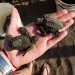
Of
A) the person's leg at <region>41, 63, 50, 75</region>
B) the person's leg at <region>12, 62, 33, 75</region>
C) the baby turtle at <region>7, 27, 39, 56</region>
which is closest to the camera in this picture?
the baby turtle at <region>7, 27, 39, 56</region>

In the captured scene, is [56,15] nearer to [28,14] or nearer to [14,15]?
[14,15]

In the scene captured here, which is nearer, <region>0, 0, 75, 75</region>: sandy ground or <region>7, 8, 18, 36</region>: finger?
<region>7, 8, 18, 36</region>: finger

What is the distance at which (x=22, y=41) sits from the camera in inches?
90.6

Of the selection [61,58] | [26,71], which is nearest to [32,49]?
[26,71]

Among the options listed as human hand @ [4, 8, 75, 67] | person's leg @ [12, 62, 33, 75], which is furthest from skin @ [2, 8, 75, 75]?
person's leg @ [12, 62, 33, 75]

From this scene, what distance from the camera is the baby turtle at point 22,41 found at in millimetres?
2246

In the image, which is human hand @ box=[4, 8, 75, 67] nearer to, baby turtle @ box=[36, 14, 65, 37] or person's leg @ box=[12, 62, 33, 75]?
baby turtle @ box=[36, 14, 65, 37]

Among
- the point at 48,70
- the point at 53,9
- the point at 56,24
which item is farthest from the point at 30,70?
the point at 53,9

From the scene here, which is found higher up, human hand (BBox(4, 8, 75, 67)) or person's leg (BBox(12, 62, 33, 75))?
human hand (BBox(4, 8, 75, 67))

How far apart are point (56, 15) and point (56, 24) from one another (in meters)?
0.24

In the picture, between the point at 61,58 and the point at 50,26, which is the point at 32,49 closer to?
the point at 50,26

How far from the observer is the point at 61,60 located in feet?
9.26

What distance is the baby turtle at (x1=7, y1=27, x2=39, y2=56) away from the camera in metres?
2.25

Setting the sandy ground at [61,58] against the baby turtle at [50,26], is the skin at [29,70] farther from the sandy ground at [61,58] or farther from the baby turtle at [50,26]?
the baby turtle at [50,26]
